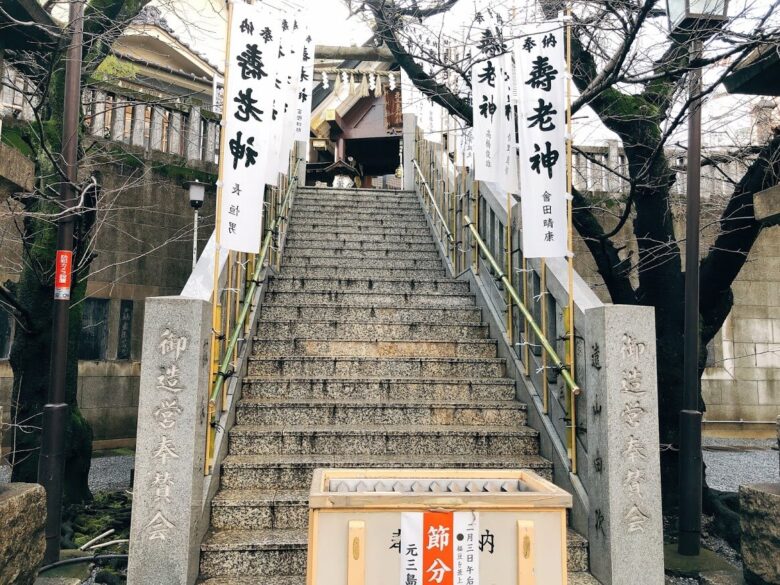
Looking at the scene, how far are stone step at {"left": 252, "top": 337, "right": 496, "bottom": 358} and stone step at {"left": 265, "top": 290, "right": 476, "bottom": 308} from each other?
937 millimetres

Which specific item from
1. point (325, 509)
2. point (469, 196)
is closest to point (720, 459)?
point (469, 196)

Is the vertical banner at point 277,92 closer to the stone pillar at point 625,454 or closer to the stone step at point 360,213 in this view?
the stone pillar at point 625,454

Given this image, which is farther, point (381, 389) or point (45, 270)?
point (45, 270)

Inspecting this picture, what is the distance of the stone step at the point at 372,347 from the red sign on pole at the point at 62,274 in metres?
1.94

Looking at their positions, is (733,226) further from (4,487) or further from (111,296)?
(111,296)

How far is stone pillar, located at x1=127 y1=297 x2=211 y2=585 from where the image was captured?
3671mm

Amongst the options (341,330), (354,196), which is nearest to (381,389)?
(341,330)

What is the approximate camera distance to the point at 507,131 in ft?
21.1

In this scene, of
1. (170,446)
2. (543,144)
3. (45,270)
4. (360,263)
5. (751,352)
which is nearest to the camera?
(170,446)

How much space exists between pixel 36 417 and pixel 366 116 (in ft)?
54.5

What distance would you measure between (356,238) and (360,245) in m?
0.37

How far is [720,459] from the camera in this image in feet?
32.7

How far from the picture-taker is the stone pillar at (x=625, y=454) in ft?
12.8

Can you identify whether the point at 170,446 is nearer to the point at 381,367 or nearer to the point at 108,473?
the point at 381,367
